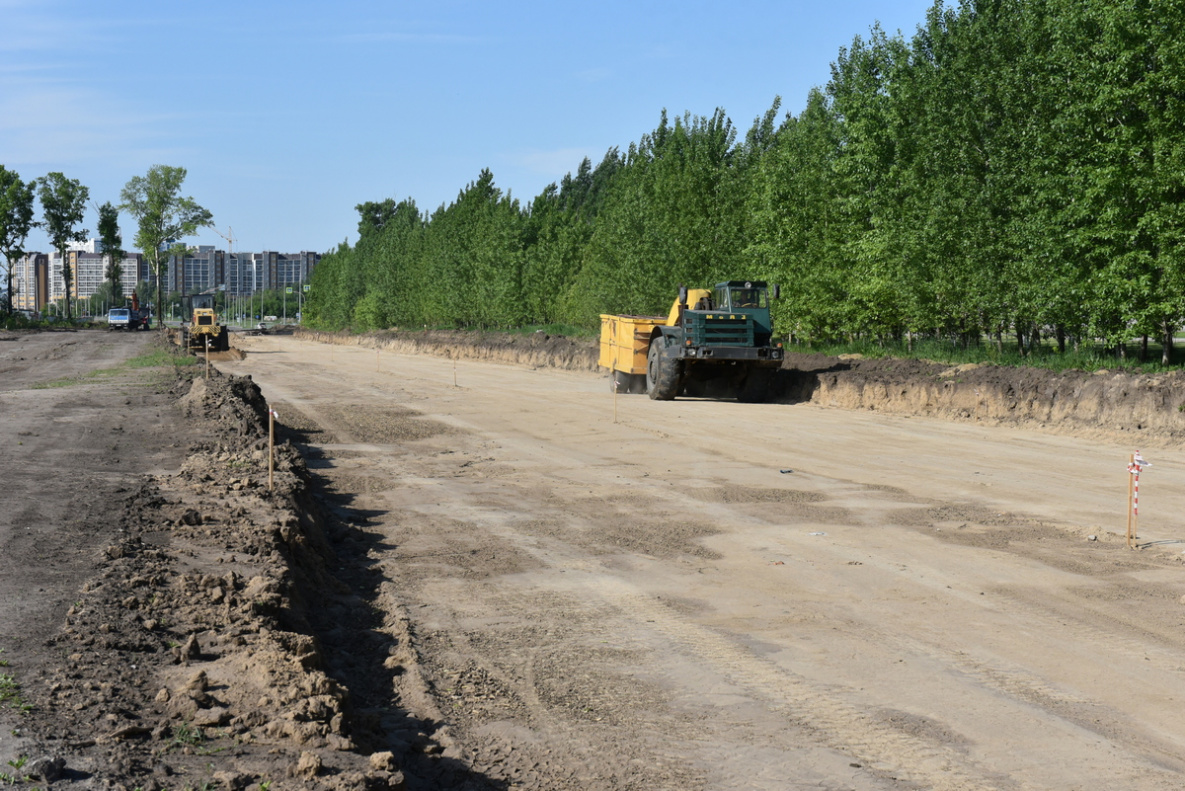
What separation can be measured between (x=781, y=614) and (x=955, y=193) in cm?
2141

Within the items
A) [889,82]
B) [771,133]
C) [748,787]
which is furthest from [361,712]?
[771,133]

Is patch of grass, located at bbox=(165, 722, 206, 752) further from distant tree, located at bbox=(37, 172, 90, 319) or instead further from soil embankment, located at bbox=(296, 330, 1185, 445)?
→ distant tree, located at bbox=(37, 172, 90, 319)

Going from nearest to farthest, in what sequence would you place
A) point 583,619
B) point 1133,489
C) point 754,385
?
1. point 583,619
2. point 1133,489
3. point 754,385

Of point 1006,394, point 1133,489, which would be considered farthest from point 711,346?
point 1133,489

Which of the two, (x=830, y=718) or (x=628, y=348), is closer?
(x=830, y=718)

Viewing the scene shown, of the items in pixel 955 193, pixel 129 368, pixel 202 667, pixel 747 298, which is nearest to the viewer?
pixel 202 667

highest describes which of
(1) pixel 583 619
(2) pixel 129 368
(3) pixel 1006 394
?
(3) pixel 1006 394

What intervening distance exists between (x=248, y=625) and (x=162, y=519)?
3.99 m

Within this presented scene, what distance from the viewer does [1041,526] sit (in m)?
12.5

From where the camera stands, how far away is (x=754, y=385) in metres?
30.6

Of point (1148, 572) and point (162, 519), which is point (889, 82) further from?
point (162, 519)

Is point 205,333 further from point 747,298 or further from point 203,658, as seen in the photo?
point 203,658

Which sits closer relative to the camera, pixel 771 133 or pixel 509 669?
pixel 509 669

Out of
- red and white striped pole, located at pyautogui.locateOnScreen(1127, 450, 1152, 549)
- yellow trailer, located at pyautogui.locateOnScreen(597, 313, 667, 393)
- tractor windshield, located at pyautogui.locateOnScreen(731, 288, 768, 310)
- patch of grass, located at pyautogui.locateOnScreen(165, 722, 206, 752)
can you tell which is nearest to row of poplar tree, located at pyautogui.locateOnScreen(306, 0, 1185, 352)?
tractor windshield, located at pyautogui.locateOnScreen(731, 288, 768, 310)
